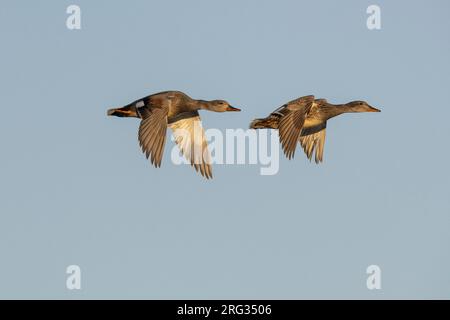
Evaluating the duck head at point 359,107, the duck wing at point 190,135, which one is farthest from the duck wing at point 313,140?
the duck wing at point 190,135

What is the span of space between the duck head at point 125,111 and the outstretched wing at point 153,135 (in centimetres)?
43

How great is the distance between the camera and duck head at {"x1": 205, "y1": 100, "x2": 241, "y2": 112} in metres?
34.3

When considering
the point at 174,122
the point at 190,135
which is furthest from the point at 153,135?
the point at 190,135

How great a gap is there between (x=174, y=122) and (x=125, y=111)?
5.68ft

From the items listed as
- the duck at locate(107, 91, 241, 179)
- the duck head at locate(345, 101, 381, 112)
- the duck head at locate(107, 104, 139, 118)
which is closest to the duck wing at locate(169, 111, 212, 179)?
the duck at locate(107, 91, 241, 179)

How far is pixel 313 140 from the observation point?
117 feet

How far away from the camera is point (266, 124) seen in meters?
34.4

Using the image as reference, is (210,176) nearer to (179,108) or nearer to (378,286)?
→ (179,108)

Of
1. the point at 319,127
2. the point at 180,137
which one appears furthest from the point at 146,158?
the point at 319,127

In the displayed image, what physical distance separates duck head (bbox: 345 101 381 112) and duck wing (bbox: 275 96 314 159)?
1.41 metres

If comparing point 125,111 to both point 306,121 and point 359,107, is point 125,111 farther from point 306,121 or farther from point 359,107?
point 359,107

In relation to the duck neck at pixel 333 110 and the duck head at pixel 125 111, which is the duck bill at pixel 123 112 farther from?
the duck neck at pixel 333 110

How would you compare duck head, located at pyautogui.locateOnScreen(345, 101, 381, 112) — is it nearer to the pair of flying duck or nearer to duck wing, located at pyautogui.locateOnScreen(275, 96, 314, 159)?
the pair of flying duck
